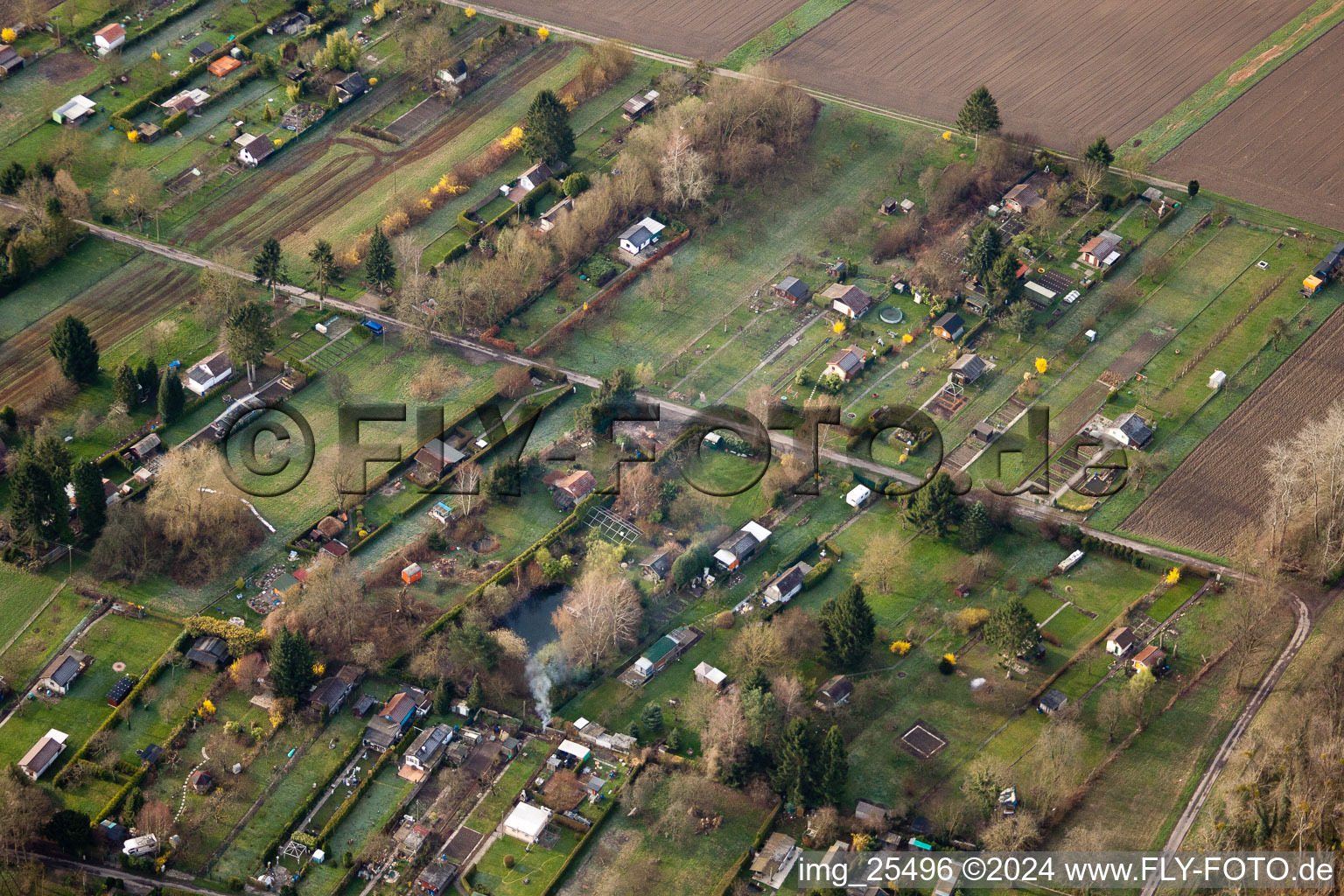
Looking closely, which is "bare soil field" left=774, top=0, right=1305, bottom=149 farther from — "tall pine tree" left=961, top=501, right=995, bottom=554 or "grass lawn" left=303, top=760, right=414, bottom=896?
"grass lawn" left=303, top=760, right=414, bottom=896

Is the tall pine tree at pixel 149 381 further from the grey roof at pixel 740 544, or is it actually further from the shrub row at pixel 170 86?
the grey roof at pixel 740 544

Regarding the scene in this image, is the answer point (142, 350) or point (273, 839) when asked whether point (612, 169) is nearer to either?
point (142, 350)

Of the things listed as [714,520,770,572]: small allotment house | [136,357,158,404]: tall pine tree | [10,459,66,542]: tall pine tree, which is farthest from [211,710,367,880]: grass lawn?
[136,357,158,404]: tall pine tree

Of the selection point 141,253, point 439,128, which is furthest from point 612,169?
point 141,253

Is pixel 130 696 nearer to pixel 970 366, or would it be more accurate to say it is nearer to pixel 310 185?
pixel 310 185

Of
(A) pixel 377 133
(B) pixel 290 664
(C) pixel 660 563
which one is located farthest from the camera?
(A) pixel 377 133

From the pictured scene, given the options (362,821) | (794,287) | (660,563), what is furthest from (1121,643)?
(362,821)
